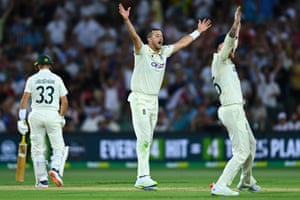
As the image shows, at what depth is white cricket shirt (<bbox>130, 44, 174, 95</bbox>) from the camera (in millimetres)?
15570

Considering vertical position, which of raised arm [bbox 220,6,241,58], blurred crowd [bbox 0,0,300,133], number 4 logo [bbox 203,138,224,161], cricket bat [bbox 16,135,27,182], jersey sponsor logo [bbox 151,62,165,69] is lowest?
cricket bat [bbox 16,135,27,182]

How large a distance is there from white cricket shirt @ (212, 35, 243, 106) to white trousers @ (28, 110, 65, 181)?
3.25 m

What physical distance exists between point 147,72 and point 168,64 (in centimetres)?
1220

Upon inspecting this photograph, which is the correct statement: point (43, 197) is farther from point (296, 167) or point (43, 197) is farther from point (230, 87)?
point (296, 167)

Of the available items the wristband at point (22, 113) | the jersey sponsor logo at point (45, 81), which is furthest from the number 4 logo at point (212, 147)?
the jersey sponsor logo at point (45, 81)

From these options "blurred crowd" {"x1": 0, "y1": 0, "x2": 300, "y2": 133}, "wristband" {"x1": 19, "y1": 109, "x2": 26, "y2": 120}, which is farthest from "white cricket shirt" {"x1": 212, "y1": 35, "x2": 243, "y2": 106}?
"blurred crowd" {"x1": 0, "y1": 0, "x2": 300, "y2": 133}

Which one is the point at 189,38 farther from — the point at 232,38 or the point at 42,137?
the point at 42,137

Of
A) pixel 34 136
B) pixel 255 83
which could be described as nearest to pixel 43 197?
pixel 34 136

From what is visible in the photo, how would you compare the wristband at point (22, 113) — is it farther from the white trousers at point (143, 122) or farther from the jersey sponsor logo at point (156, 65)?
the jersey sponsor logo at point (156, 65)

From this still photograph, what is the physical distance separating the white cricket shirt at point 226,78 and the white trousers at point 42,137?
10.7 feet

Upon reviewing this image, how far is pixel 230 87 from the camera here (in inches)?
570

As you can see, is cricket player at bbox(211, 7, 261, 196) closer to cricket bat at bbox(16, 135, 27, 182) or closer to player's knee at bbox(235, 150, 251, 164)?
player's knee at bbox(235, 150, 251, 164)

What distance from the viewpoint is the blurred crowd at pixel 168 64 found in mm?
26359

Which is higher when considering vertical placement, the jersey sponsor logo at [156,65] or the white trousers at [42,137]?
the jersey sponsor logo at [156,65]
